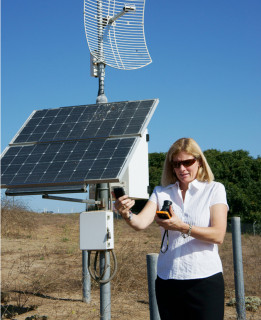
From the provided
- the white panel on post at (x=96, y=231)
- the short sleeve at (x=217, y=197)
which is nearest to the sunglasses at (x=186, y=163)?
the short sleeve at (x=217, y=197)

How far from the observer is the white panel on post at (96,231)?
4211 millimetres

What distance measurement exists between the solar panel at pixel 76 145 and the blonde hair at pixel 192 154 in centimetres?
148

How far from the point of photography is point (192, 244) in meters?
2.46

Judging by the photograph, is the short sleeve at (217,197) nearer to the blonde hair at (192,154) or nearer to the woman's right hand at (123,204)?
the blonde hair at (192,154)

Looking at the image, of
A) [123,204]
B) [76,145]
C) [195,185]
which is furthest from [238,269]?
[123,204]

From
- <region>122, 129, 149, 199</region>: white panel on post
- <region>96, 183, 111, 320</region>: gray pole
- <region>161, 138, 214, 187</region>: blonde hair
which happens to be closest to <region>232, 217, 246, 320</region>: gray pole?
<region>122, 129, 149, 199</region>: white panel on post

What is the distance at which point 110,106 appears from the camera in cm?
555

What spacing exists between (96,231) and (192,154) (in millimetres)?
1914

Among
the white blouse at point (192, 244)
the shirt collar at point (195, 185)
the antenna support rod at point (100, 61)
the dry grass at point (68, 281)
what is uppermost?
the antenna support rod at point (100, 61)

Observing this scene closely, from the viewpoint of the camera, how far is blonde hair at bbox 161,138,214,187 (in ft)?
8.67

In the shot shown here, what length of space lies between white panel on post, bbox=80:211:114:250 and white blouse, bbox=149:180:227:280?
1668mm

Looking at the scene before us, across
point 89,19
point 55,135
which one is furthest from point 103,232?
point 89,19

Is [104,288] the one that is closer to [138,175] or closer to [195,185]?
[138,175]

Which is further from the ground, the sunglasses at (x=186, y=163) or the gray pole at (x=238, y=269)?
the sunglasses at (x=186, y=163)
